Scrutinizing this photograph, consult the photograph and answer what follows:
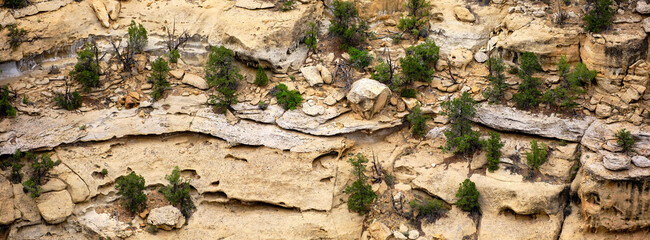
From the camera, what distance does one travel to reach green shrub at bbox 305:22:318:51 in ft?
57.3

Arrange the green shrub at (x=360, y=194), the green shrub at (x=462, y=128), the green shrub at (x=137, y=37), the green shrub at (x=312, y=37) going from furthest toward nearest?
1. the green shrub at (x=312, y=37)
2. the green shrub at (x=137, y=37)
3. the green shrub at (x=462, y=128)
4. the green shrub at (x=360, y=194)

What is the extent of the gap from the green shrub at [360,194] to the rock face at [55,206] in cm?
652

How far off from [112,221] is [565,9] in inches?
496

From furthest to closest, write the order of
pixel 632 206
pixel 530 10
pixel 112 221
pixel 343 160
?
pixel 530 10 → pixel 343 160 → pixel 112 221 → pixel 632 206

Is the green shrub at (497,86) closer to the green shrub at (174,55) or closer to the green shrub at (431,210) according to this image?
the green shrub at (431,210)

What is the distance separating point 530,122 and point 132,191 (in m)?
9.67

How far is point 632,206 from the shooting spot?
13.9 metres

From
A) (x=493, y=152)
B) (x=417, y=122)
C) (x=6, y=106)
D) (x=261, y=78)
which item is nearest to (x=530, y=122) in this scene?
(x=493, y=152)

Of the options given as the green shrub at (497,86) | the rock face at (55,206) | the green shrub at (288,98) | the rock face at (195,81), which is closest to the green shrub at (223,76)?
the rock face at (195,81)

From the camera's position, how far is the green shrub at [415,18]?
58.6ft

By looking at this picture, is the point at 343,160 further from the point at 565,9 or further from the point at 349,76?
the point at 565,9

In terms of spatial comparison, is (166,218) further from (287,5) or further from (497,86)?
(497,86)

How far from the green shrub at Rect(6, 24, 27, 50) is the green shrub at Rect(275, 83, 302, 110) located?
6880mm

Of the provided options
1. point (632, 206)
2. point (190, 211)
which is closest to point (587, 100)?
point (632, 206)
